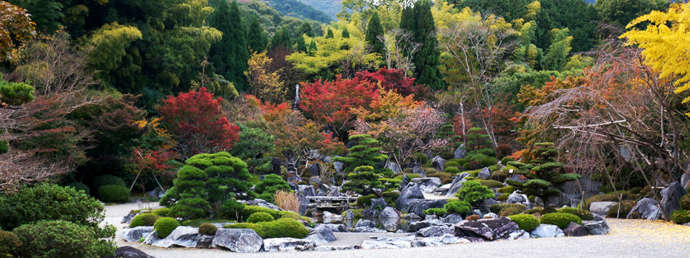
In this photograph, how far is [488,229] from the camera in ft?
30.2

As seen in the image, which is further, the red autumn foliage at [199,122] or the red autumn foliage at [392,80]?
the red autumn foliage at [392,80]

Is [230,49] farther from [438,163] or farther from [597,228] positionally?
[597,228]

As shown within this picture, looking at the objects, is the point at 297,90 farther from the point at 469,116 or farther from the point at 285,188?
the point at 285,188

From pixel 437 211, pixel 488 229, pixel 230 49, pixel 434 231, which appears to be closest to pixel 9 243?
pixel 434 231

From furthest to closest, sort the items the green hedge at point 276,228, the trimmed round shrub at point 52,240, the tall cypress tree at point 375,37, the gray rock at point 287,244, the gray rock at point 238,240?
the tall cypress tree at point 375,37
the green hedge at point 276,228
the gray rock at point 287,244
the gray rock at point 238,240
the trimmed round shrub at point 52,240

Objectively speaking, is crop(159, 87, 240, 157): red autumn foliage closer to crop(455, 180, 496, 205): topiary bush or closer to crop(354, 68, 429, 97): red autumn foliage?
crop(455, 180, 496, 205): topiary bush

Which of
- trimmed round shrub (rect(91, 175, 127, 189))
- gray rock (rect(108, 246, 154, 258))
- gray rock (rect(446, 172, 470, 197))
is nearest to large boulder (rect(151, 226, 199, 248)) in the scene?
gray rock (rect(108, 246, 154, 258))

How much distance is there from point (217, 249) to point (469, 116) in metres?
19.8

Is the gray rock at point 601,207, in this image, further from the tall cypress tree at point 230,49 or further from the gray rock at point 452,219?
the tall cypress tree at point 230,49

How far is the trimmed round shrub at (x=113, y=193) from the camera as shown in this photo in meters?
15.5

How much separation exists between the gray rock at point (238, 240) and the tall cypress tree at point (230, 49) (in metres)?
20.7

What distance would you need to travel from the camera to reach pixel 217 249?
8367mm

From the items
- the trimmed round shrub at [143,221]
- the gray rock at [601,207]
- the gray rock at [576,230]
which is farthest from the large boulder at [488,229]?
the trimmed round shrub at [143,221]

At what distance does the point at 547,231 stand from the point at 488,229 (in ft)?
3.78
